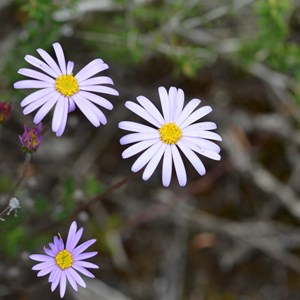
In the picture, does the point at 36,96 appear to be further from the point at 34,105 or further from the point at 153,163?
the point at 153,163

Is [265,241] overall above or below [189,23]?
below

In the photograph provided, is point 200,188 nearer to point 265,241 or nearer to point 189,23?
point 265,241

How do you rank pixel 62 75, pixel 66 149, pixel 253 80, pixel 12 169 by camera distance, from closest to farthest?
1. pixel 62 75
2. pixel 12 169
3. pixel 66 149
4. pixel 253 80

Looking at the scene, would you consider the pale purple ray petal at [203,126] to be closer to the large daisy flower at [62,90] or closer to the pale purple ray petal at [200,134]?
the pale purple ray petal at [200,134]

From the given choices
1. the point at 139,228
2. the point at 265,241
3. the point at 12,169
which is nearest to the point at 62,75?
the point at 12,169

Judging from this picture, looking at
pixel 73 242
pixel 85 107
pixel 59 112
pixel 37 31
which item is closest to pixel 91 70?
pixel 85 107

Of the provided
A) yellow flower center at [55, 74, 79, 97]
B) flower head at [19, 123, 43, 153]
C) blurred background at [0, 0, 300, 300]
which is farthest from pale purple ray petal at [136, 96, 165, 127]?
blurred background at [0, 0, 300, 300]
